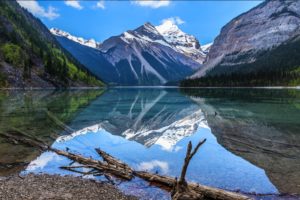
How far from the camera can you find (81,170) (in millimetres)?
26078

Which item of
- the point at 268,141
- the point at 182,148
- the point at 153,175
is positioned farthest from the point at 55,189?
the point at 268,141

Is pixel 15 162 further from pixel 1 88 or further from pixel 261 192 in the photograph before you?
pixel 1 88

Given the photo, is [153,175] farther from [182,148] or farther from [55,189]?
[182,148]

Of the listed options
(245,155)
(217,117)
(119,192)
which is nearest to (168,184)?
(119,192)

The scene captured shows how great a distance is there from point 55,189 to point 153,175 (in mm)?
6549

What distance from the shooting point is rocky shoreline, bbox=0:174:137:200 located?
1983 cm

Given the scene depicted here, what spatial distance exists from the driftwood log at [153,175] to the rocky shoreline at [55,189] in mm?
2198

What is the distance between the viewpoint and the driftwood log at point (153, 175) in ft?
59.9

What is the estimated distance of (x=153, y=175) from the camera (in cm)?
2342

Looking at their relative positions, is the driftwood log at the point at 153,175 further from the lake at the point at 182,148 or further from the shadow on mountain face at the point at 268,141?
the shadow on mountain face at the point at 268,141

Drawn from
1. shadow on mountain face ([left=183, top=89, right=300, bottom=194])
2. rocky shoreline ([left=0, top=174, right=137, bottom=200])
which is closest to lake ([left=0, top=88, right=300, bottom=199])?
shadow on mountain face ([left=183, top=89, right=300, bottom=194])

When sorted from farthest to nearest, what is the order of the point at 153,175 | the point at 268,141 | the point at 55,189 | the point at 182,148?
1. the point at 268,141
2. the point at 182,148
3. the point at 153,175
4. the point at 55,189

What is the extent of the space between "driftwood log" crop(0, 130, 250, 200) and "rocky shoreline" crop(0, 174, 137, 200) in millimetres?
2198

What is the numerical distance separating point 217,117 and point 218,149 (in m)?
29.0
